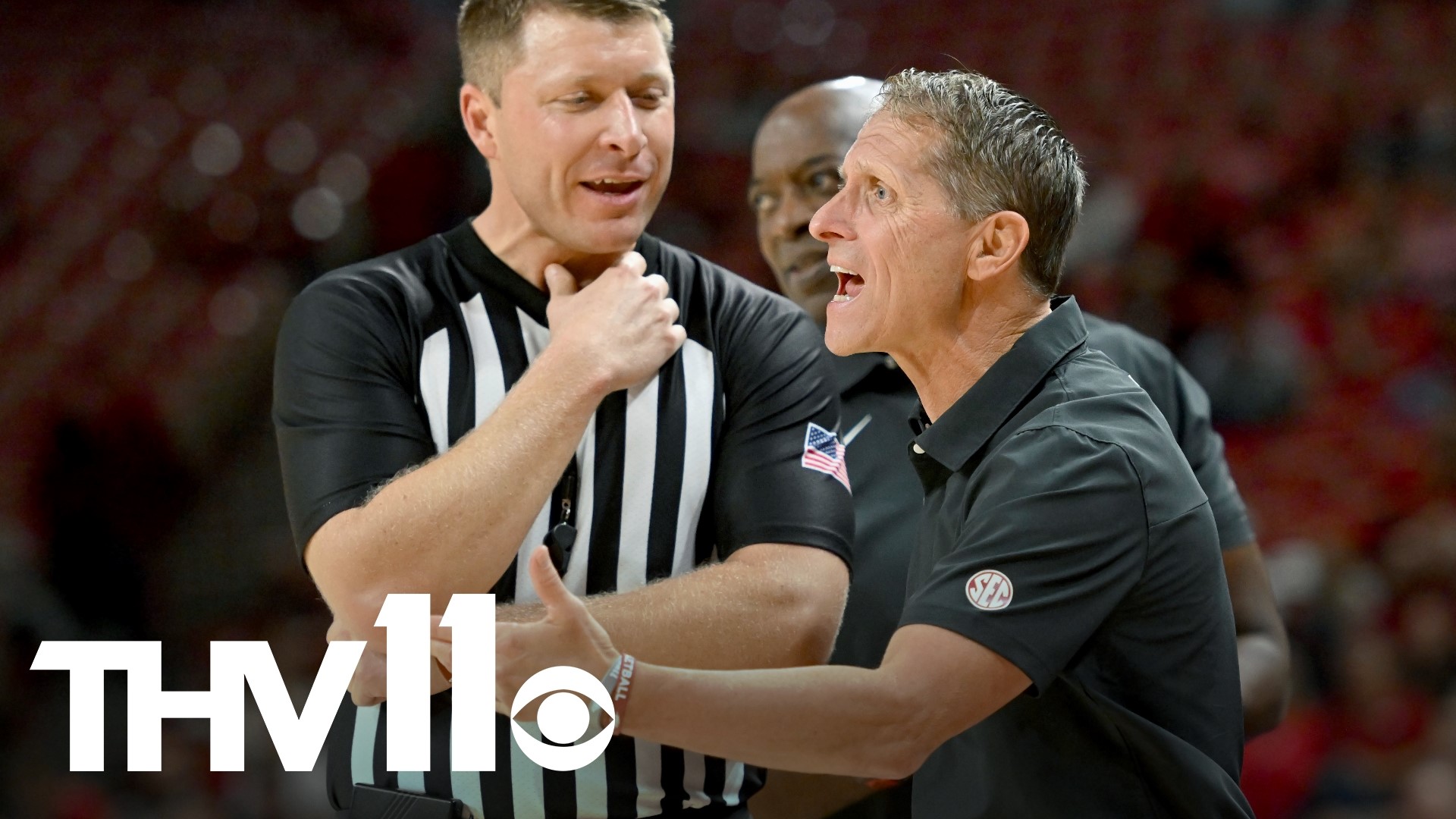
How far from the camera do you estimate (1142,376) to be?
99.1 inches

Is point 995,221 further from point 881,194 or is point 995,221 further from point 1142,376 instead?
point 1142,376

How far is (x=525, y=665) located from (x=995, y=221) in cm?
80

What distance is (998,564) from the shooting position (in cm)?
153

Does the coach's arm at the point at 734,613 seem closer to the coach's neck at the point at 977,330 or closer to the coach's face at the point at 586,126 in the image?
the coach's neck at the point at 977,330

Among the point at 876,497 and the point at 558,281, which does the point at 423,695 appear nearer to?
the point at 558,281

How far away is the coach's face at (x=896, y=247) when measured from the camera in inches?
70.7

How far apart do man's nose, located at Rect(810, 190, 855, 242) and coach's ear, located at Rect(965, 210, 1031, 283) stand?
17 cm

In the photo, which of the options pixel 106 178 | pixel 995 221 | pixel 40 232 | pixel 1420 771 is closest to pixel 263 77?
pixel 106 178

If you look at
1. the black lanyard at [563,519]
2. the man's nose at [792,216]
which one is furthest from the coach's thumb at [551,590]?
the man's nose at [792,216]

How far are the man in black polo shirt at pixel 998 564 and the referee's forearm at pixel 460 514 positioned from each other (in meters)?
0.32

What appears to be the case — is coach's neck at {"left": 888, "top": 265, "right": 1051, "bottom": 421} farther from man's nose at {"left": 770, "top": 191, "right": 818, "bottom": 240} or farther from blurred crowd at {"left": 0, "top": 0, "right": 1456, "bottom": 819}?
blurred crowd at {"left": 0, "top": 0, "right": 1456, "bottom": 819}

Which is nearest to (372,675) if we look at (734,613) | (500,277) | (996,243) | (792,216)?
(734,613)

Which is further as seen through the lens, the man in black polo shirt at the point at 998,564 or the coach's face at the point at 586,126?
the coach's face at the point at 586,126

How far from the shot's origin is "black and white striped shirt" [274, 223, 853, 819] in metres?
1.93
